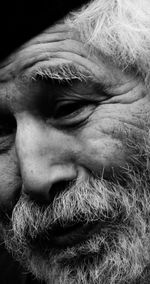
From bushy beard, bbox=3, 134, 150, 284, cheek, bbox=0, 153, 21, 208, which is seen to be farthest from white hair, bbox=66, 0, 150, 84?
cheek, bbox=0, 153, 21, 208

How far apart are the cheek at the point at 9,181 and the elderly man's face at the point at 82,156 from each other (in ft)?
0.37

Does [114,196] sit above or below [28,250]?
above

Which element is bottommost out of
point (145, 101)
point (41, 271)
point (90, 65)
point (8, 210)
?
point (41, 271)

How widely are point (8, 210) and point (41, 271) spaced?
0.25m

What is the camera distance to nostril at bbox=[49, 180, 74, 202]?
5.49 feet

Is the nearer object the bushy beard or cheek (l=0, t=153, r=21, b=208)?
the bushy beard

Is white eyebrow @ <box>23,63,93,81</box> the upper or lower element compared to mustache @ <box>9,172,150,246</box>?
upper

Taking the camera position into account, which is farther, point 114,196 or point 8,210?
point 8,210

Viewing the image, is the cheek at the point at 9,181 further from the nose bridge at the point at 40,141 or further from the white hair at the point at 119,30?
the white hair at the point at 119,30

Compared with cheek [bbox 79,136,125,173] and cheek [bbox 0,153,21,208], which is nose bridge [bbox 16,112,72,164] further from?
cheek [bbox 0,153,21,208]

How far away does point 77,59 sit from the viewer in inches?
67.2

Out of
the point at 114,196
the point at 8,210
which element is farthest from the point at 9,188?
the point at 114,196

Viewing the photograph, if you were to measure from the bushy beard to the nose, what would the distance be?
0.15ft

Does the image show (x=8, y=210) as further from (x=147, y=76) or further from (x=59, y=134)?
(x=147, y=76)
